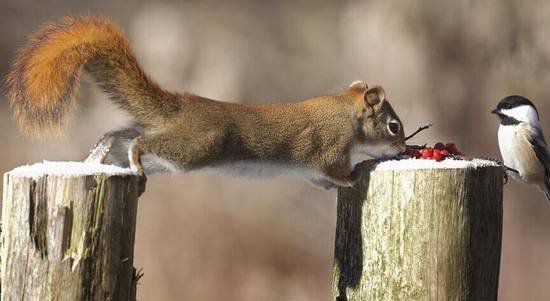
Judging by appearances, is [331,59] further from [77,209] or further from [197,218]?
[77,209]

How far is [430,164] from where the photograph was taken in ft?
10.6

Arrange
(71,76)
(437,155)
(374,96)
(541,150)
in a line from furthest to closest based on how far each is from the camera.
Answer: (541,150)
(374,96)
(437,155)
(71,76)

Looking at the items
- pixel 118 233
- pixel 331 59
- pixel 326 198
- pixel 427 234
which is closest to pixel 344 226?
pixel 427 234

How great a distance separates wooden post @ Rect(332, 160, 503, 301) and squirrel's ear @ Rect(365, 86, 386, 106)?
0.45 meters

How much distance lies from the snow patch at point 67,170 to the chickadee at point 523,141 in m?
2.72

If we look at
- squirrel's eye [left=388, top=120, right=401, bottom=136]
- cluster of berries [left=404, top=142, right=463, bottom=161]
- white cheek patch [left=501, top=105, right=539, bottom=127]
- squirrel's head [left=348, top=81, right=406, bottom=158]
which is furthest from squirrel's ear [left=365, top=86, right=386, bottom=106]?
white cheek patch [left=501, top=105, right=539, bottom=127]

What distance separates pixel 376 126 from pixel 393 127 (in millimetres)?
95

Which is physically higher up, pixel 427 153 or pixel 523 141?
pixel 523 141

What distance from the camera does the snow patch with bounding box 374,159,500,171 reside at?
10.5 ft

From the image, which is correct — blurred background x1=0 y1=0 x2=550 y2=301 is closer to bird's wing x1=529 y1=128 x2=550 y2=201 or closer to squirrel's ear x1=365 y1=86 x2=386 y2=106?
bird's wing x1=529 y1=128 x2=550 y2=201

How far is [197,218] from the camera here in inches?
304

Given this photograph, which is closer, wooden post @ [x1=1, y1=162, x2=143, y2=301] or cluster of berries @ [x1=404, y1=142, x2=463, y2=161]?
wooden post @ [x1=1, y1=162, x2=143, y2=301]

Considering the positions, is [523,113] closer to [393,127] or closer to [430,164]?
[393,127]

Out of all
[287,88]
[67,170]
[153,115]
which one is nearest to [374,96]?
[153,115]
